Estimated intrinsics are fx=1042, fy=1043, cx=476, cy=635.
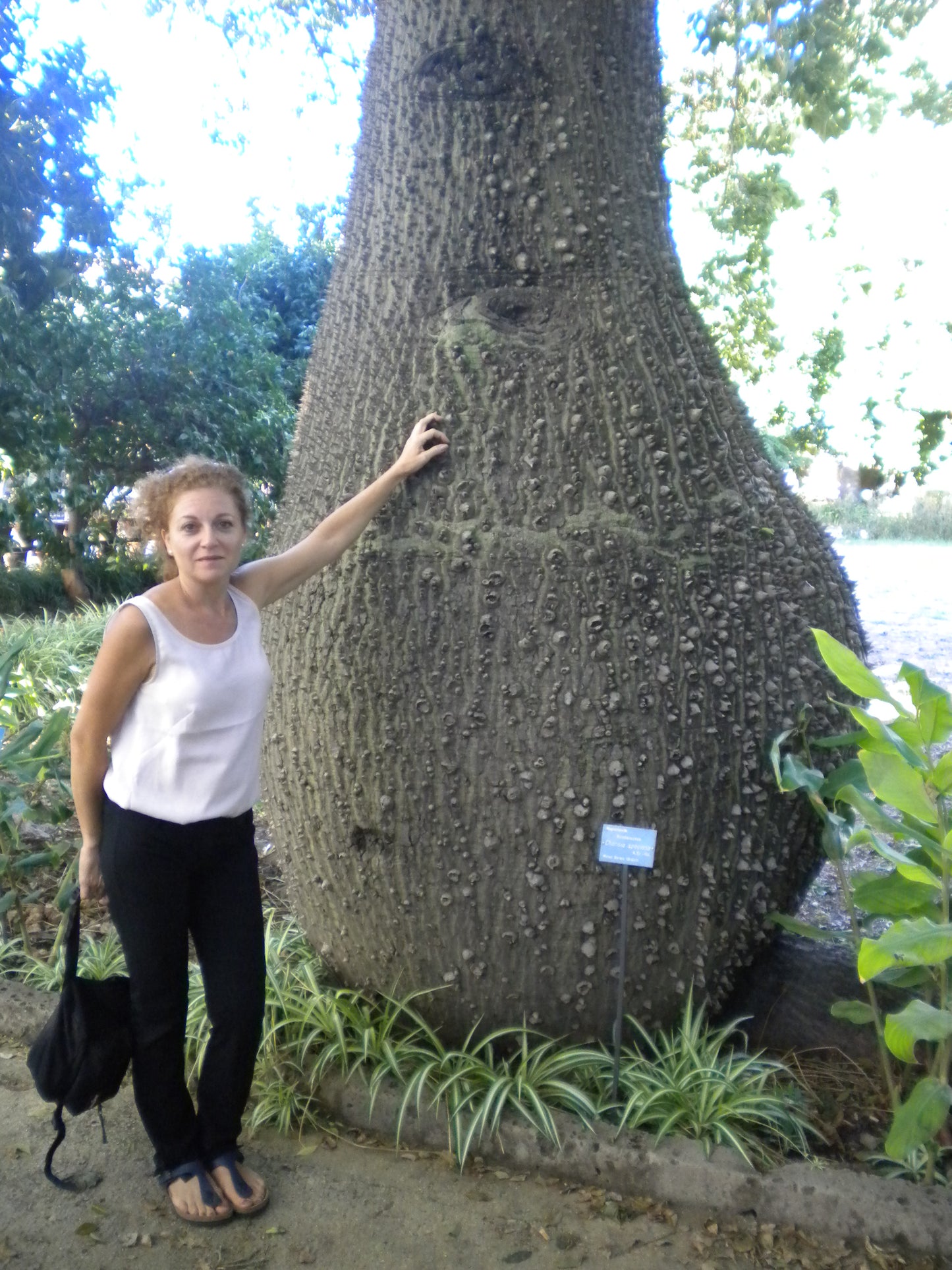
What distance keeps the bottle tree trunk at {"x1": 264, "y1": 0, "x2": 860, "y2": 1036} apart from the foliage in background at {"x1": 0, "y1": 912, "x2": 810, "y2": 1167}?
9 cm

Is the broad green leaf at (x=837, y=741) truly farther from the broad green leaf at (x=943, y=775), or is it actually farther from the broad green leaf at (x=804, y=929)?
the broad green leaf at (x=804, y=929)

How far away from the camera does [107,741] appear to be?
2205 mm

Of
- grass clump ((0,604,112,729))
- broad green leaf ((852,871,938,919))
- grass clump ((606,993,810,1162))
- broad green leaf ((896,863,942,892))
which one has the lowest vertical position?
grass clump ((606,993,810,1162))

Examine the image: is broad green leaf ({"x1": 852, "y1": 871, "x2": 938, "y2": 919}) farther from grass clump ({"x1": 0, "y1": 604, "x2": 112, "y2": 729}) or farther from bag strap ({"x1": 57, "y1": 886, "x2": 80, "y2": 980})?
grass clump ({"x1": 0, "y1": 604, "x2": 112, "y2": 729})

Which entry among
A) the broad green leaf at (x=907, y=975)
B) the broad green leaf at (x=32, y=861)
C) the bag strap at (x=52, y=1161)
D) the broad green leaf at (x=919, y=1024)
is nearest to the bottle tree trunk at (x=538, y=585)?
the broad green leaf at (x=907, y=975)

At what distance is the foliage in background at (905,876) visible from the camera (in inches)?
77.0

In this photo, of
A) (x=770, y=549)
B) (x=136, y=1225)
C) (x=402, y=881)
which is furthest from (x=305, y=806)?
(x=770, y=549)

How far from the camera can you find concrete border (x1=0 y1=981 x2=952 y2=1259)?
2188 millimetres

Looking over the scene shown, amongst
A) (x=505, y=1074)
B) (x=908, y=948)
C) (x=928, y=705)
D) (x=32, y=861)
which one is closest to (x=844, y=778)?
(x=928, y=705)

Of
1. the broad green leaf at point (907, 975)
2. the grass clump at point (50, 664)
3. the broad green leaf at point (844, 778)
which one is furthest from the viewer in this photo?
the grass clump at point (50, 664)

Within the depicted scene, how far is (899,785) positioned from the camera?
208cm

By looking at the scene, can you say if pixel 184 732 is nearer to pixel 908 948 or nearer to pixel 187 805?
pixel 187 805

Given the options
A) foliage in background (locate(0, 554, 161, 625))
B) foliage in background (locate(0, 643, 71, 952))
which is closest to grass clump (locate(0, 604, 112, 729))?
foliage in background (locate(0, 643, 71, 952))

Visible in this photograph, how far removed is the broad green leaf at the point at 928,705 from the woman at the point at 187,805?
1.33m
